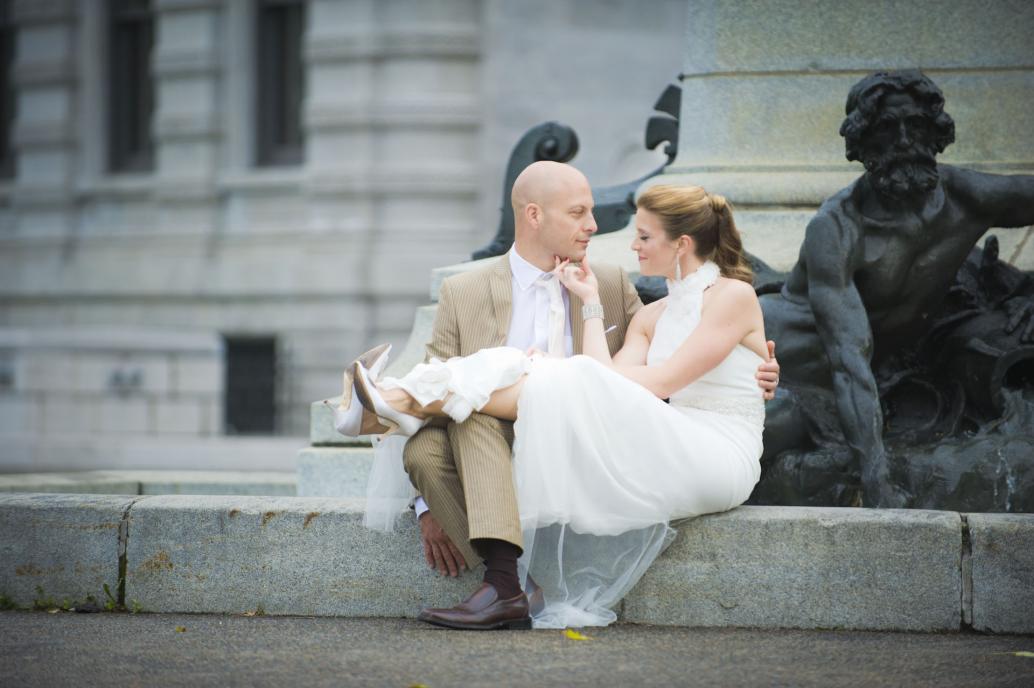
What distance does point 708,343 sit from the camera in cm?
605

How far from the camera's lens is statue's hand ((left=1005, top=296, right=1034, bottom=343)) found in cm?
751

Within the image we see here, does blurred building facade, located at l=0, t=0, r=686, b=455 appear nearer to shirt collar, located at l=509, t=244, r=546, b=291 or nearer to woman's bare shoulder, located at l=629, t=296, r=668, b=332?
shirt collar, located at l=509, t=244, r=546, b=291

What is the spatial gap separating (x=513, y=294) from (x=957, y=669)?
1964mm

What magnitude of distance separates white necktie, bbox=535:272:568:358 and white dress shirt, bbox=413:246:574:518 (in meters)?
0.02

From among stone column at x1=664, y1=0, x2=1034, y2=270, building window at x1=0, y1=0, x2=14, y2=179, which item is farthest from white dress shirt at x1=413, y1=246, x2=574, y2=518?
building window at x1=0, y1=0, x2=14, y2=179

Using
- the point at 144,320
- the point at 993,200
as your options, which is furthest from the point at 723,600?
the point at 144,320

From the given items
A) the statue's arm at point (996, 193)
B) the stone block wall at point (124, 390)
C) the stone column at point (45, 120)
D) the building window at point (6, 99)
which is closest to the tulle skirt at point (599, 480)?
the statue's arm at point (996, 193)

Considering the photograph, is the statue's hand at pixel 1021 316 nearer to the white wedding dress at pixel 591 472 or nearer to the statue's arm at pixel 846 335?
the statue's arm at pixel 846 335

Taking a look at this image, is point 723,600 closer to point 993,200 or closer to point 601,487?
point 601,487

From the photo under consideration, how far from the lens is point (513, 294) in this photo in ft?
21.0

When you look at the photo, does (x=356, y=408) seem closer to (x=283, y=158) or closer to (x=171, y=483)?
(x=171, y=483)

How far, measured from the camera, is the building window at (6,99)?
992 inches

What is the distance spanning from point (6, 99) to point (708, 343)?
21.1 m

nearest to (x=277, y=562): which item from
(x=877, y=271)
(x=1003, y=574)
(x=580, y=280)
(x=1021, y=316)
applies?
(x=580, y=280)
